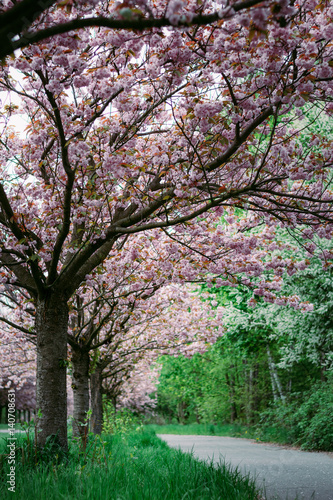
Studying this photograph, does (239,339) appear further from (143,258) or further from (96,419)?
(143,258)

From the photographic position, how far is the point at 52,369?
5043 millimetres

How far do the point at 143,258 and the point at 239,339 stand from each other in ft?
25.5

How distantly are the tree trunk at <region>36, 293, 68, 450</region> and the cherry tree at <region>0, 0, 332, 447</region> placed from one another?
0.04 ft

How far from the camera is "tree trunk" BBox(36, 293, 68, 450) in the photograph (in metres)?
4.87

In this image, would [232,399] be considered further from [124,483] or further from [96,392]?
[124,483]

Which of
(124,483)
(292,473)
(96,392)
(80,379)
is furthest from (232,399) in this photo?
(124,483)

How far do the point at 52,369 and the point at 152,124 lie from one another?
3.68m

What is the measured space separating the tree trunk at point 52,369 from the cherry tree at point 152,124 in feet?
0.04

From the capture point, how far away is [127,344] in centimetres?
1302

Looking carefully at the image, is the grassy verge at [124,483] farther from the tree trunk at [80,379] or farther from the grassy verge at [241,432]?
the grassy verge at [241,432]

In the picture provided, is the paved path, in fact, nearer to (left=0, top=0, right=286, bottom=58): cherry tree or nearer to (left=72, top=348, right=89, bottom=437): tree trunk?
(left=72, top=348, right=89, bottom=437): tree trunk

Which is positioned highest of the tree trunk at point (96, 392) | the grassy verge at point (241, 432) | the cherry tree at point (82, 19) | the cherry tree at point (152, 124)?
the cherry tree at point (152, 124)

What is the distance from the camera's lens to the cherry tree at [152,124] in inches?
Answer: 139

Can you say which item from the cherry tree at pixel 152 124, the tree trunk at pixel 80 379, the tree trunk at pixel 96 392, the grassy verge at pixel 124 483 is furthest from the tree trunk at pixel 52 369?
the tree trunk at pixel 96 392
